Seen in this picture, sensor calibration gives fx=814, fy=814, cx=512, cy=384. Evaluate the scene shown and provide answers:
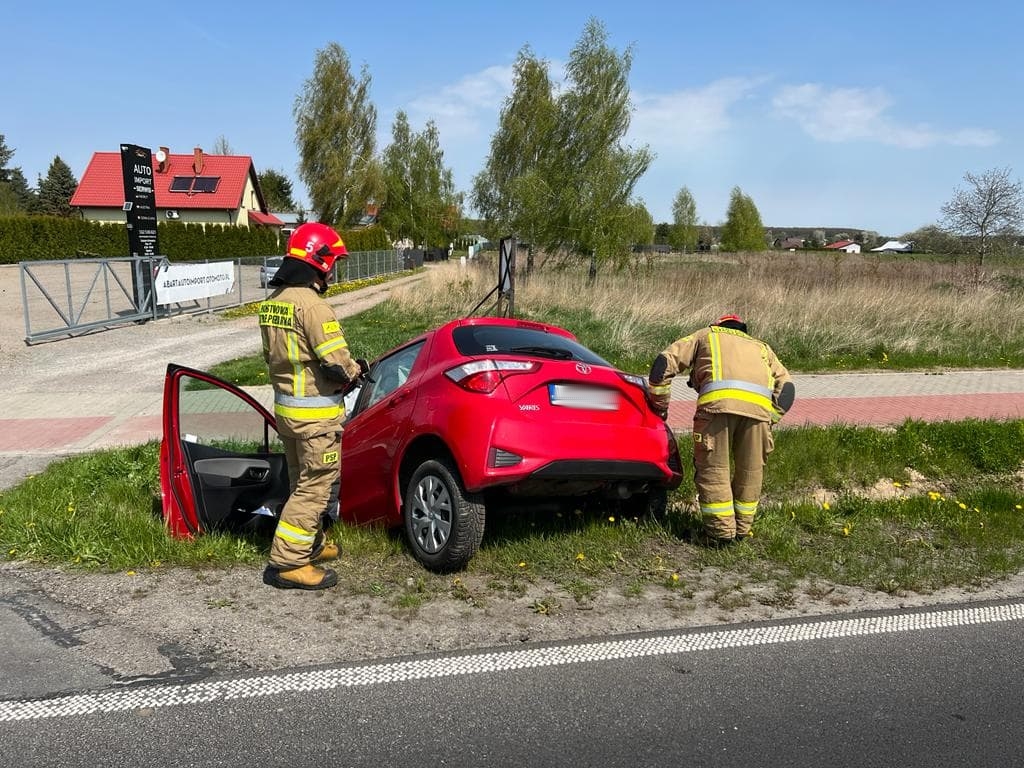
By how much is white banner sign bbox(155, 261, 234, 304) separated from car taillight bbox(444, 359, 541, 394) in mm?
18397

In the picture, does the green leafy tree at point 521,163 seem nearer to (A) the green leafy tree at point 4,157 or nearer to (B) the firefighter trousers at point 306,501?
(B) the firefighter trousers at point 306,501

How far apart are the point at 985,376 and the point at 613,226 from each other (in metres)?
18.5

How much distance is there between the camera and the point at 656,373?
4.94 meters

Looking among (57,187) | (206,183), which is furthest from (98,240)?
(57,187)

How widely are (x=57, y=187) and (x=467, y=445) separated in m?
93.3

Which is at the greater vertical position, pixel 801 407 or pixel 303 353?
pixel 303 353

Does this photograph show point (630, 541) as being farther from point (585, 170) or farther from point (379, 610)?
point (585, 170)

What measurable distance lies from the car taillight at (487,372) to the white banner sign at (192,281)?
18.4 m

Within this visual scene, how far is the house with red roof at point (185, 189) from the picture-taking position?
2477 inches

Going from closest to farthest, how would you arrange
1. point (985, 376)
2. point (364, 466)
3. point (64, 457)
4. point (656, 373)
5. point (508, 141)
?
1. point (656, 373)
2. point (364, 466)
3. point (64, 457)
4. point (985, 376)
5. point (508, 141)

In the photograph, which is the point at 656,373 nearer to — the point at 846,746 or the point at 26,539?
the point at 846,746

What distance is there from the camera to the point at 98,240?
3994cm

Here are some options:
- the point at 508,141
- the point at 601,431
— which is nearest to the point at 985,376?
the point at 601,431

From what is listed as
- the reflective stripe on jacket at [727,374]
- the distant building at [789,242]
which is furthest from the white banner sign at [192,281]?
the distant building at [789,242]
